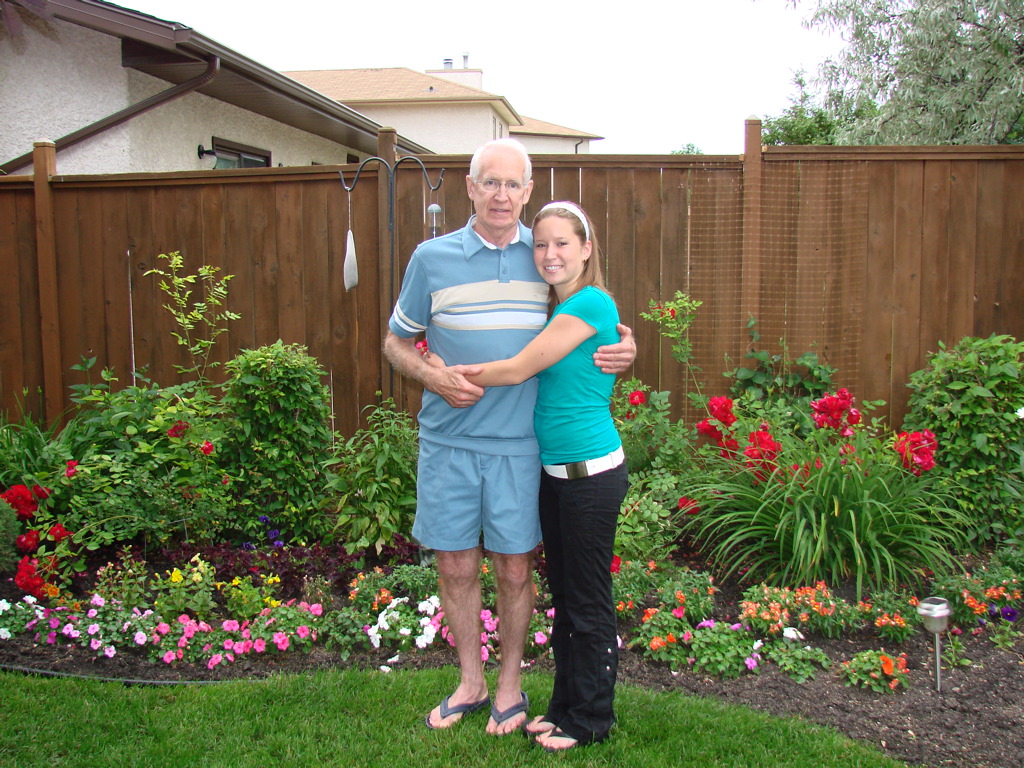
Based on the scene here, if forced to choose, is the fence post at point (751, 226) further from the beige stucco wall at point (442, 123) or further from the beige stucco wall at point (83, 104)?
the beige stucco wall at point (442, 123)

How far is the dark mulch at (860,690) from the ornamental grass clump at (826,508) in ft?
1.30

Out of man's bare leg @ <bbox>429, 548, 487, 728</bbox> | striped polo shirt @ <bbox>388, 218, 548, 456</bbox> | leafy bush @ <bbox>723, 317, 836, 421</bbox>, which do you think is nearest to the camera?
striped polo shirt @ <bbox>388, 218, 548, 456</bbox>

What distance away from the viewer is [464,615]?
2451mm

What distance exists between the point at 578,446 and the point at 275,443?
211cm

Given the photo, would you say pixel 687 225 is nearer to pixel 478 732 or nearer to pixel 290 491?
pixel 290 491

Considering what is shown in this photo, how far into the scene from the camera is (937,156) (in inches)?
185

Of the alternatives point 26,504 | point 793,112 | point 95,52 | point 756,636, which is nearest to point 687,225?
point 756,636

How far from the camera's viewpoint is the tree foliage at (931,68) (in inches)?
387

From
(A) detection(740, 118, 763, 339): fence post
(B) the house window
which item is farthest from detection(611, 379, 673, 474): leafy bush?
(B) the house window

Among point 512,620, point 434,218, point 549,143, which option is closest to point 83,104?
point 434,218

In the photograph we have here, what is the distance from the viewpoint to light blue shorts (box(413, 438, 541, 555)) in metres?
2.30

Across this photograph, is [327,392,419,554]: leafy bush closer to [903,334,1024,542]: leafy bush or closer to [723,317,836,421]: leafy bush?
[723,317,836,421]: leafy bush

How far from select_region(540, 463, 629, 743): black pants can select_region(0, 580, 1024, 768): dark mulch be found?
0.90ft

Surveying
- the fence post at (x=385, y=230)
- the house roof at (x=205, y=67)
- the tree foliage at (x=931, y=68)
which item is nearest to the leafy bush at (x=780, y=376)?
the fence post at (x=385, y=230)
